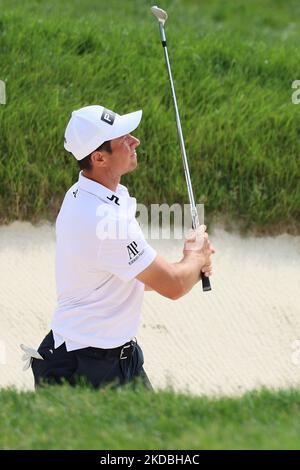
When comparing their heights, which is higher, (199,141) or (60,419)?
(199,141)

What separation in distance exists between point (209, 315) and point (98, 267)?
3.22m

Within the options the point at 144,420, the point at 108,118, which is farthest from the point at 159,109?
the point at 144,420

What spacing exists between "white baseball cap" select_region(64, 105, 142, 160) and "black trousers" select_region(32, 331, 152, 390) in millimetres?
885

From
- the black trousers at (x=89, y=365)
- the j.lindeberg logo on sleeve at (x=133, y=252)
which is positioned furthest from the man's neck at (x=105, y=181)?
the black trousers at (x=89, y=365)

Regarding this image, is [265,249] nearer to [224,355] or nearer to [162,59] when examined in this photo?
[224,355]

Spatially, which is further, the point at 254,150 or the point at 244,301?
the point at 254,150

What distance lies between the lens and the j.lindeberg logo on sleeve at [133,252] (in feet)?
17.3

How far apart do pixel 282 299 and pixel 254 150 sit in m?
1.25

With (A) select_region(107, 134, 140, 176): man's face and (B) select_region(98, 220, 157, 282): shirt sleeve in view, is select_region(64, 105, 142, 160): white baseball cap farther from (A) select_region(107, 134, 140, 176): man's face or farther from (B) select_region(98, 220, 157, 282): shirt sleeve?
(B) select_region(98, 220, 157, 282): shirt sleeve

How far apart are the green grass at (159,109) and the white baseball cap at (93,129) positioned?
3186 millimetres

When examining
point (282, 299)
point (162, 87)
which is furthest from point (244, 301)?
point (162, 87)

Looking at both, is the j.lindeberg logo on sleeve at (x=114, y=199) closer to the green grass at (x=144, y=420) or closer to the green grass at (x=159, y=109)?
the green grass at (x=144, y=420)

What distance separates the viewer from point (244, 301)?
8617 millimetres
